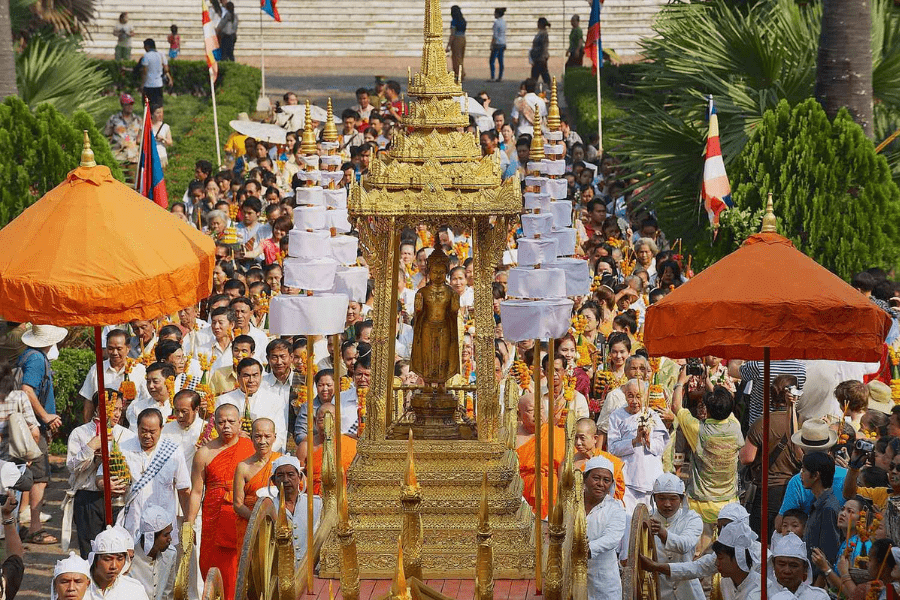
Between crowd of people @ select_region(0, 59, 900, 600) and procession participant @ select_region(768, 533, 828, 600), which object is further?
crowd of people @ select_region(0, 59, 900, 600)

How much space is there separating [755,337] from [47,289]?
3.98 m

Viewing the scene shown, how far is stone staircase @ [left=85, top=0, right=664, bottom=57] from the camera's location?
40656 mm

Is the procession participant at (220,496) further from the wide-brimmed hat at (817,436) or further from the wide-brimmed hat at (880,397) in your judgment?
the wide-brimmed hat at (880,397)

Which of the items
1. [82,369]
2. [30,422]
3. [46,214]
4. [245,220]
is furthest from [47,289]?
[245,220]

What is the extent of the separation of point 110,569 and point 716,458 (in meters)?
4.64

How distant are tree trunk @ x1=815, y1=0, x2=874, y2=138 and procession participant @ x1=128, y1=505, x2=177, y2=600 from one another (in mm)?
9862

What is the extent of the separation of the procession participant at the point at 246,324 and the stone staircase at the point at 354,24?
80.9ft

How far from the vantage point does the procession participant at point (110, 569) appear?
10875 mm

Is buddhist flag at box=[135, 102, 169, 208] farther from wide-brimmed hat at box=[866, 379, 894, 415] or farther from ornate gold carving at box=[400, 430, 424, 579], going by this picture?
ornate gold carving at box=[400, 430, 424, 579]

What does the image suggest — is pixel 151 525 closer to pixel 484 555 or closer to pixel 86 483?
pixel 86 483

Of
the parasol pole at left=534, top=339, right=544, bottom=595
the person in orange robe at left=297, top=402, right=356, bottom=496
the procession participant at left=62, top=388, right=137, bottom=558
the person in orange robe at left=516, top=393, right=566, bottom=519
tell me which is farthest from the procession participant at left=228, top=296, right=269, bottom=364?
the parasol pole at left=534, top=339, right=544, bottom=595

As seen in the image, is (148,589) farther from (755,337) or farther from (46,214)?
(755,337)

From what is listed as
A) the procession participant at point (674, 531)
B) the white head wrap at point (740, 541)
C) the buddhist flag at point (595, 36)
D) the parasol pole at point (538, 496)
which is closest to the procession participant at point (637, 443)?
the procession participant at point (674, 531)

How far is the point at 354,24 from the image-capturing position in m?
42.2
